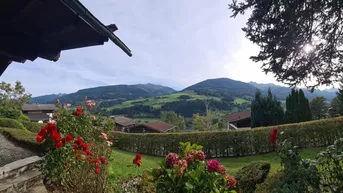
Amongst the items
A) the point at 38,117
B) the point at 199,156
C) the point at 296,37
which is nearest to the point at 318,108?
the point at 296,37

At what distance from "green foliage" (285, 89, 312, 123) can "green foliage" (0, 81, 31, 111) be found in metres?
28.3

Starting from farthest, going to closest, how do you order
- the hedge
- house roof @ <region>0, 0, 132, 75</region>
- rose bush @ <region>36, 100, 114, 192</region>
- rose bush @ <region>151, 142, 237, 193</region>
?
the hedge, rose bush @ <region>36, 100, 114, 192</region>, rose bush @ <region>151, 142, 237, 193</region>, house roof @ <region>0, 0, 132, 75</region>

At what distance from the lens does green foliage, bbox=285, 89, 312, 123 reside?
65.7ft

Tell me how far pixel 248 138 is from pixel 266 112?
38.0 ft

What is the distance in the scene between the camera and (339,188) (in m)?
2.57

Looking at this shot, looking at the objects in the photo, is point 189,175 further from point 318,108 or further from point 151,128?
point 318,108

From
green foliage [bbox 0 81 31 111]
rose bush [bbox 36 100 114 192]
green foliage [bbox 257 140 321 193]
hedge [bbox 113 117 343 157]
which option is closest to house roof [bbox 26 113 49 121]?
green foliage [bbox 0 81 31 111]

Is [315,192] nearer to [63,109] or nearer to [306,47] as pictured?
[306,47]

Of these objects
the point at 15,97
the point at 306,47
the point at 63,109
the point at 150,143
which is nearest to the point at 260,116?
the point at 150,143

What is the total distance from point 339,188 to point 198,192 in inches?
63.8

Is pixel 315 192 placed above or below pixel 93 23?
below

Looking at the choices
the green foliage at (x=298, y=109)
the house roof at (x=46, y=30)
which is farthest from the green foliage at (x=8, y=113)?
the green foliage at (x=298, y=109)

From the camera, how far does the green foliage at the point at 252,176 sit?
432cm

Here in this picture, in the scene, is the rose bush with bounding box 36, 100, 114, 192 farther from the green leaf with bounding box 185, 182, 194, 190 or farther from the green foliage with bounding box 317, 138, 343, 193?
the green foliage with bounding box 317, 138, 343, 193
